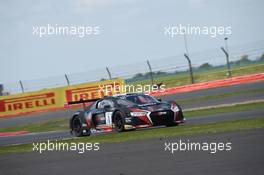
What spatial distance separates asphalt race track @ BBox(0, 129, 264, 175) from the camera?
9266mm

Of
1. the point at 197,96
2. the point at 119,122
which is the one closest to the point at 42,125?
the point at 197,96

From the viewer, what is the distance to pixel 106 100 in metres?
20.1

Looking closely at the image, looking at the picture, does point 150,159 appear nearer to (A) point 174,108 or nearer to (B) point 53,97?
(A) point 174,108

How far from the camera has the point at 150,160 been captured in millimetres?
10844

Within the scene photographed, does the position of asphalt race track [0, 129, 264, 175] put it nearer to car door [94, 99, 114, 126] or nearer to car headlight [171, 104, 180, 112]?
car headlight [171, 104, 180, 112]

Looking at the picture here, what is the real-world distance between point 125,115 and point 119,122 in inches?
17.8

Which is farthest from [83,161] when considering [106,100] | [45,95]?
[45,95]

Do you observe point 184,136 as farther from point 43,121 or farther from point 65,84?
point 65,84

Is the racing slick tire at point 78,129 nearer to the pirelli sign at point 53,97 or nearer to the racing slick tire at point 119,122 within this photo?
the racing slick tire at point 119,122

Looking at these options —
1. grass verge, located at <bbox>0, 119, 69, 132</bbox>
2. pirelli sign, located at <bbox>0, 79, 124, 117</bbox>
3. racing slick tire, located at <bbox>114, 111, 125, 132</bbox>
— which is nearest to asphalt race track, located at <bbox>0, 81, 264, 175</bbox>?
racing slick tire, located at <bbox>114, 111, 125, 132</bbox>

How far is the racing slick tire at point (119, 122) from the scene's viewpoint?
1908cm

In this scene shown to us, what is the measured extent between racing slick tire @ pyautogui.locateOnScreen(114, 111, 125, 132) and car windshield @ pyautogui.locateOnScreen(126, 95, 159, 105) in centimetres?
58

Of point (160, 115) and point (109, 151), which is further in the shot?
point (160, 115)

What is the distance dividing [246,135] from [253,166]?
3.98 m
